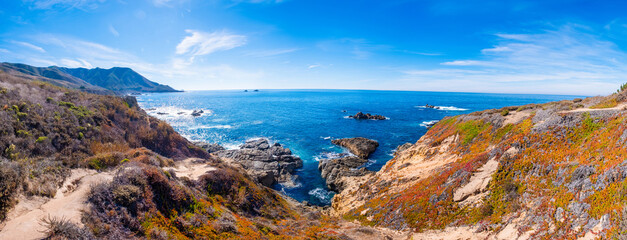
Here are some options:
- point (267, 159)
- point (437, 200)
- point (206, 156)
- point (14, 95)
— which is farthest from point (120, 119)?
point (437, 200)

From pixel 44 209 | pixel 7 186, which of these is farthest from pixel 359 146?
pixel 7 186

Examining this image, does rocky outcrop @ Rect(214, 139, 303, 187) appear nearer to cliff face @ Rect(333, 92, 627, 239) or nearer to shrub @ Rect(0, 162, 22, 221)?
cliff face @ Rect(333, 92, 627, 239)

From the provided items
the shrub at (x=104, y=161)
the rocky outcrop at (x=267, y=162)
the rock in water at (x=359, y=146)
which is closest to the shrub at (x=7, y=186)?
the shrub at (x=104, y=161)

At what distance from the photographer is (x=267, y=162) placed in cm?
4556

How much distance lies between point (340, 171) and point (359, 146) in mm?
16500

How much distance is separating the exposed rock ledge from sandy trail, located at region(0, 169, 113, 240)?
25.4m

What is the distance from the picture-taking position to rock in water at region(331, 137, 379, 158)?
171 ft

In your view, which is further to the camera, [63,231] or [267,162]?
[267,162]

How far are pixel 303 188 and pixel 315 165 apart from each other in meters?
9.87

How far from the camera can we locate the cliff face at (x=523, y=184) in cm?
1052

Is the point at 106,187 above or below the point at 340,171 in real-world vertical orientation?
above

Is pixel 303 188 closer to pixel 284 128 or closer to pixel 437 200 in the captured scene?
pixel 437 200

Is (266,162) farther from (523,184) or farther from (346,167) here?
(523,184)

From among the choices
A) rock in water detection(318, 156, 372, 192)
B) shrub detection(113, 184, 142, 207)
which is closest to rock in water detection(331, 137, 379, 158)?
rock in water detection(318, 156, 372, 192)
